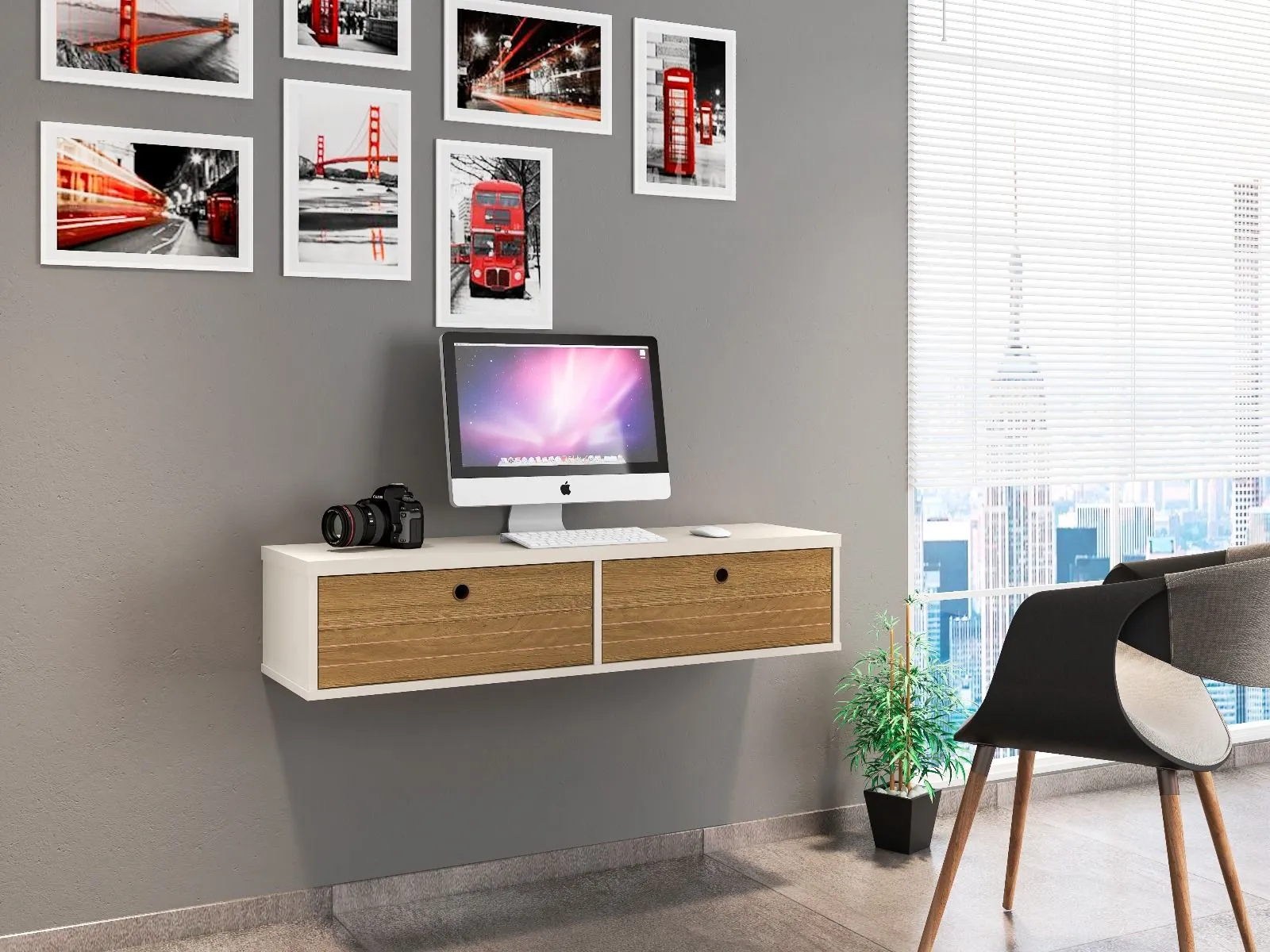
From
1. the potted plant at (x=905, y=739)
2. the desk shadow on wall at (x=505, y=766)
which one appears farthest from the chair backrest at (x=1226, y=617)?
the desk shadow on wall at (x=505, y=766)

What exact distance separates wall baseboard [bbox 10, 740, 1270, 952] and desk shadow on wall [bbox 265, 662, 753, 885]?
28mm

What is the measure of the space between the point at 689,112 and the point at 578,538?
124 centimetres

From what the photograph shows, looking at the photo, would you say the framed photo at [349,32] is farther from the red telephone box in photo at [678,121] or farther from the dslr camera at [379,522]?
the dslr camera at [379,522]

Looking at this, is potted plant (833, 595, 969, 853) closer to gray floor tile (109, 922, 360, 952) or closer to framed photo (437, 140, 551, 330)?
framed photo (437, 140, 551, 330)

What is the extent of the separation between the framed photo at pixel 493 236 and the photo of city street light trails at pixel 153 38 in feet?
1.76

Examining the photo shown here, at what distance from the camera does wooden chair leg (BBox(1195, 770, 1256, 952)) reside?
2.64m

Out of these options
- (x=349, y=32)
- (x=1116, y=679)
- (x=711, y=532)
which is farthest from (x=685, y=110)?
(x=1116, y=679)

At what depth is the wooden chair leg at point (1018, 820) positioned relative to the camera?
2.94m

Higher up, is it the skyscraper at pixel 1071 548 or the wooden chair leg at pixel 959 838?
the skyscraper at pixel 1071 548

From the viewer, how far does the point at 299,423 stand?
10.1 feet

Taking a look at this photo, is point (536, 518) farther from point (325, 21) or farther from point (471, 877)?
point (325, 21)

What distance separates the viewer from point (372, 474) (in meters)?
3.14

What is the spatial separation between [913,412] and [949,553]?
1.55ft

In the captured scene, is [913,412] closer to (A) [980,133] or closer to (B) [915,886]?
(A) [980,133]
